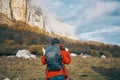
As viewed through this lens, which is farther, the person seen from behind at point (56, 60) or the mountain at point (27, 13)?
the mountain at point (27, 13)

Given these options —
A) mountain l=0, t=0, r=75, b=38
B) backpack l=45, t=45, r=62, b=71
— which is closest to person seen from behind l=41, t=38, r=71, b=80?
backpack l=45, t=45, r=62, b=71

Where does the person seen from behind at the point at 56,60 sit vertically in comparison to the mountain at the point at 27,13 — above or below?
below

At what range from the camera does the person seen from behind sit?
36.7ft

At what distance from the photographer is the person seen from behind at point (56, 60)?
36.7 ft

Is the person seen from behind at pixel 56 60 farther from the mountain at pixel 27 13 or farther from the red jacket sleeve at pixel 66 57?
the mountain at pixel 27 13

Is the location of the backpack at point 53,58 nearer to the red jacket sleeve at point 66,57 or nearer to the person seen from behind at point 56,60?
the person seen from behind at point 56,60

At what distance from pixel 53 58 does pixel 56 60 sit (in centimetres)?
12

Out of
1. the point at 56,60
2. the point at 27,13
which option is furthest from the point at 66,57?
the point at 27,13

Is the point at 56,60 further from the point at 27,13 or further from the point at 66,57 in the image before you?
the point at 27,13

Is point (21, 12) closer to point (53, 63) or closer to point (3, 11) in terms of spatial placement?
point (3, 11)

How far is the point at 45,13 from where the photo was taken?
173 metres

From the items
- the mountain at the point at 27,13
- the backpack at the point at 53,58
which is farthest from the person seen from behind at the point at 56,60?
the mountain at the point at 27,13

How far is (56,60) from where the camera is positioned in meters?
11.4

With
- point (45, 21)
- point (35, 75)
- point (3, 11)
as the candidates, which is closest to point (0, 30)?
point (3, 11)
